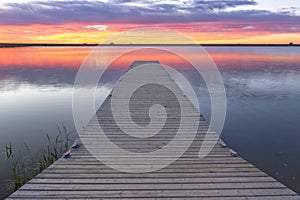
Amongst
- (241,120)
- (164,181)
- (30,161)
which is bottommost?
(241,120)

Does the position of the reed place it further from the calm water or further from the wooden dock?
the wooden dock

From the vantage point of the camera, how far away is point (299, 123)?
10.6 metres

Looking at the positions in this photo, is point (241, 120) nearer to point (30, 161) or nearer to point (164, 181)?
point (164, 181)

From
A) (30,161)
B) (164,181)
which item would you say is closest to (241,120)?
(164,181)

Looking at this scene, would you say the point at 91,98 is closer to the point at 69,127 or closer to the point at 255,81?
the point at 69,127

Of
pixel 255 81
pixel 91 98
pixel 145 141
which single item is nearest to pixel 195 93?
pixel 91 98

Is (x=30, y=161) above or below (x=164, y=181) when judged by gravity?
below

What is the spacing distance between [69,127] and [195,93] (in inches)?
349

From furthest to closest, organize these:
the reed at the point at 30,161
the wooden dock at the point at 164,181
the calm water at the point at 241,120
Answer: the calm water at the point at 241,120 → the reed at the point at 30,161 → the wooden dock at the point at 164,181

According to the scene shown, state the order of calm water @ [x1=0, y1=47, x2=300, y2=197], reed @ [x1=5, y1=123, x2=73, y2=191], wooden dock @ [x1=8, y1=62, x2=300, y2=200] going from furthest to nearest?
1. calm water @ [x1=0, y1=47, x2=300, y2=197]
2. reed @ [x1=5, y1=123, x2=73, y2=191]
3. wooden dock @ [x1=8, y1=62, x2=300, y2=200]

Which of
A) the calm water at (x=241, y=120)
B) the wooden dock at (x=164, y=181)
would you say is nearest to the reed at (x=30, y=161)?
the calm water at (x=241, y=120)

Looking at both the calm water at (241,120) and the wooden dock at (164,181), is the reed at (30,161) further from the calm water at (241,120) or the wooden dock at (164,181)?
the wooden dock at (164,181)

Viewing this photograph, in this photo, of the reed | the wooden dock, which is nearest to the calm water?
the reed

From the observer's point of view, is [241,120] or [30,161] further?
[241,120]
